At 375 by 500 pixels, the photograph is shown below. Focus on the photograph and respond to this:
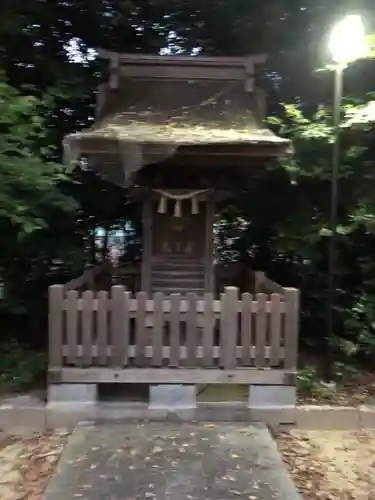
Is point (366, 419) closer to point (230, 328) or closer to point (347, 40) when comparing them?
point (230, 328)

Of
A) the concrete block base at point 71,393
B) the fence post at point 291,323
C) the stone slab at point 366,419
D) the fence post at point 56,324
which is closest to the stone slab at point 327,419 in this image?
the stone slab at point 366,419

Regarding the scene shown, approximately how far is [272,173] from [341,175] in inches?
37.9

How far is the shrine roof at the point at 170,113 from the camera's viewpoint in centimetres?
471

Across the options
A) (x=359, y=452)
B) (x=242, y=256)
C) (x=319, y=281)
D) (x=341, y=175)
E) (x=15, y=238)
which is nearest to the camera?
(x=359, y=452)

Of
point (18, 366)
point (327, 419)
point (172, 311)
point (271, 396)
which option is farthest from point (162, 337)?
point (18, 366)

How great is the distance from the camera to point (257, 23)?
7582mm

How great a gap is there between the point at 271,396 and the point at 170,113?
2.98 meters

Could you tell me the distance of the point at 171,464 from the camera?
382 cm

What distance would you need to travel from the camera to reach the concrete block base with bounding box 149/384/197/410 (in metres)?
4.71

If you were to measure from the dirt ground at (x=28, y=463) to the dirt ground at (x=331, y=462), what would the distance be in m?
1.76

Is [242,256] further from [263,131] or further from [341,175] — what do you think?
[263,131]

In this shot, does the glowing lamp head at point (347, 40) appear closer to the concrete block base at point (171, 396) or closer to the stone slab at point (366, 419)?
the stone slab at point (366, 419)

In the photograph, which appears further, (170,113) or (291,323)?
(170,113)

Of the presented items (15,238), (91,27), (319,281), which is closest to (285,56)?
(91,27)
